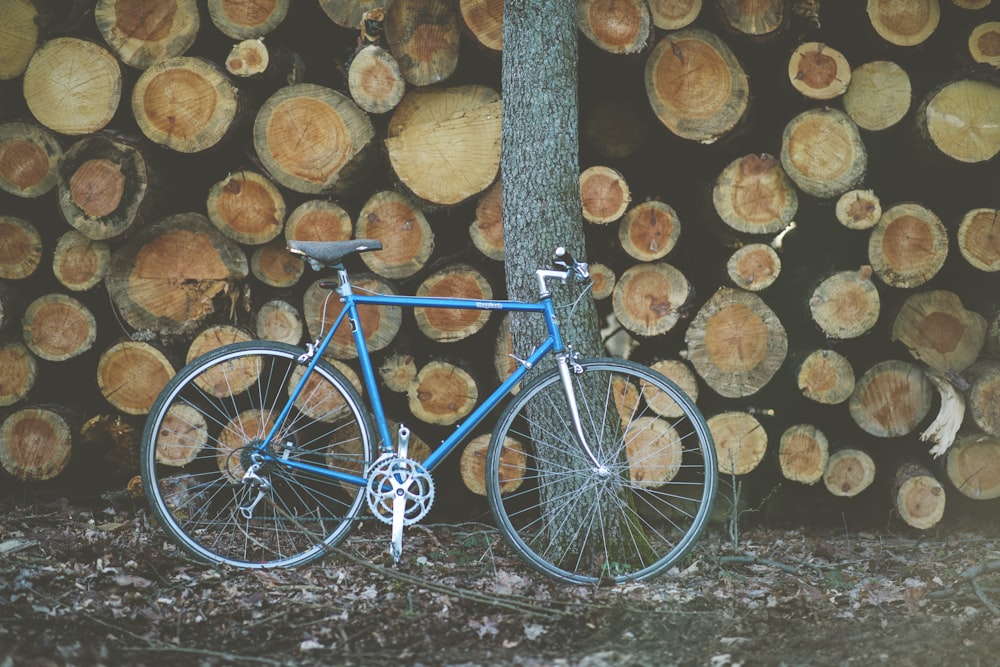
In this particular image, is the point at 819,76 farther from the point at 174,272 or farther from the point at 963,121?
the point at 174,272

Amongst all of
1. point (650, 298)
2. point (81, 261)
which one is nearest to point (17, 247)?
point (81, 261)

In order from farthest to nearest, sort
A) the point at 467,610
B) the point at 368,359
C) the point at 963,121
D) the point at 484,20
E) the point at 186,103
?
the point at 963,121 → the point at 186,103 → the point at 484,20 → the point at 368,359 → the point at 467,610

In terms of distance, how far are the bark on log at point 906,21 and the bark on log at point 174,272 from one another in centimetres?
345

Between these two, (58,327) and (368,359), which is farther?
(58,327)

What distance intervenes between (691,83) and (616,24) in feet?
1.56

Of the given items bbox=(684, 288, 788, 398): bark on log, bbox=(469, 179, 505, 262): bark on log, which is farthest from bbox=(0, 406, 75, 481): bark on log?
bbox=(684, 288, 788, 398): bark on log

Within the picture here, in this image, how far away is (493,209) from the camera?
4172mm

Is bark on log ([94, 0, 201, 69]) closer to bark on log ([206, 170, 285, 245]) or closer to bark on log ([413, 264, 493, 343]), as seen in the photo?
bark on log ([206, 170, 285, 245])

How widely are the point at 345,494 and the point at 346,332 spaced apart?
2.97ft

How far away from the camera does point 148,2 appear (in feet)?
13.7

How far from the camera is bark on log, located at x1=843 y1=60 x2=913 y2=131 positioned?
4.21m

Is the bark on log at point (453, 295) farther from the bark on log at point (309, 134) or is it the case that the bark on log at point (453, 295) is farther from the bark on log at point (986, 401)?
the bark on log at point (986, 401)

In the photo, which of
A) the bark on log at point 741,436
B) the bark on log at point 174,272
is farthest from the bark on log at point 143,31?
the bark on log at point 741,436

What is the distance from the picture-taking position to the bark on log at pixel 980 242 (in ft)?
13.9
